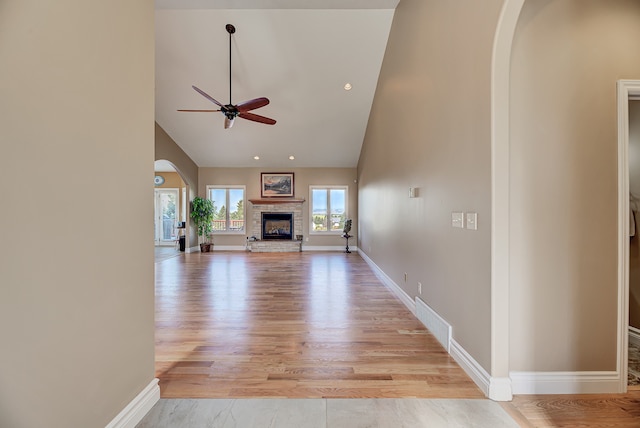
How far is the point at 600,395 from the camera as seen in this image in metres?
1.85

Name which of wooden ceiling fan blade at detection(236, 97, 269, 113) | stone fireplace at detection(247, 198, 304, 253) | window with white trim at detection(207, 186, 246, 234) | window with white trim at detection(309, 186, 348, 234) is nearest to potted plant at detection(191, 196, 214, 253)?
window with white trim at detection(207, 186, 246, 234)

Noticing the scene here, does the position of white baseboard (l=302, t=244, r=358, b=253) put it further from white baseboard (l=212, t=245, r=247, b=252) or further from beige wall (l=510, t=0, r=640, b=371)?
beige wall (l=510, t=0, r=640, b=371)

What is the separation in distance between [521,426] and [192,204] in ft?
30.4

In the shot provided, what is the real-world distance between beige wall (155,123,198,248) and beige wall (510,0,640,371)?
7463 millimetres

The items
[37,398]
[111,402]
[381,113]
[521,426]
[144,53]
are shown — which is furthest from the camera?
[381,113]

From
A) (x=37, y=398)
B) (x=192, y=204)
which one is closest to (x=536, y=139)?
(x=37, y=398)

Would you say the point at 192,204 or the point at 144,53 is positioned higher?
the point at 144,53

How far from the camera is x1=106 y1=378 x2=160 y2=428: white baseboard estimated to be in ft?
4.93

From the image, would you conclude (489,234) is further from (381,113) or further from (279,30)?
(279,30)

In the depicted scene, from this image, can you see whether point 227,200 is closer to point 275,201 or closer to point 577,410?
point 275,201

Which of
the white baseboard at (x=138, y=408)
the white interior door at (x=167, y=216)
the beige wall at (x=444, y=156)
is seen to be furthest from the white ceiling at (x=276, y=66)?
the white baseboard at (x=138, y=408)

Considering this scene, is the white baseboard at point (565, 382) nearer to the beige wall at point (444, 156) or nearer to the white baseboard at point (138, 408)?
the beige wall at point (444, 156)

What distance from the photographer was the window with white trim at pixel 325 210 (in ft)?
31.1

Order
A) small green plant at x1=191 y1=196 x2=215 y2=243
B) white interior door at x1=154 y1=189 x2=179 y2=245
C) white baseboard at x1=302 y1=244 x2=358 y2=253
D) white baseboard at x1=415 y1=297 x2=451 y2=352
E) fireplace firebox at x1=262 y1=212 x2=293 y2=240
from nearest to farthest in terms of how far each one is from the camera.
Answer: white baseboard at x1=415 y1=297 x2=451 y2=352 < small green plant at x1=191 y1=196 x2=215 y2=243 < white baseboard at x1=302 y1=244 x2=358 y2=253 < fireplace firebox at x1=262 y1=212 x2=293 y2=240 < white interior door at x1=154 y1=189 x2=179 y2=245
